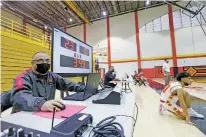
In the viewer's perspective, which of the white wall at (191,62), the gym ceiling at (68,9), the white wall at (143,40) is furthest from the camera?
the white wall at (143,40)

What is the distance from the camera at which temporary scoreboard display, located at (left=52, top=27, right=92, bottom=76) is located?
1166 millimetres

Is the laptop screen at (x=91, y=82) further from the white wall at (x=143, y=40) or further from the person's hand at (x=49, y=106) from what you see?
the white wall at (x=143, y=40)

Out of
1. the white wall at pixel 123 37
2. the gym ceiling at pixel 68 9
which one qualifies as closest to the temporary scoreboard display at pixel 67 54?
the gym ceiling at pixel 68 9

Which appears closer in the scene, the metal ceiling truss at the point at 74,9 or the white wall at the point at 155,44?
the metal ceiling truss at the point at 74,9

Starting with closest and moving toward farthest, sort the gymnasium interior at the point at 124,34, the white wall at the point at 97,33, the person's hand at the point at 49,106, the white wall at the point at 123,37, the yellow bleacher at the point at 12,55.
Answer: the person's hand at the point at 49,106 < the yellow bleacher at the point at 12,55 < the gymnasium interior at the point at 124,34 < the white wall at the point at 123,37 < the white wall at the point at 97,33

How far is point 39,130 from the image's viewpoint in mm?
A: 496

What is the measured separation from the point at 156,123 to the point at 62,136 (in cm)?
204

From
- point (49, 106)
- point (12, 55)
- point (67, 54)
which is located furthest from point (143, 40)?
point (49, 106)

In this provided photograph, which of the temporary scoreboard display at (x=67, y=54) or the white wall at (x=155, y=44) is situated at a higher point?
the white wall at (x=155, y=44)

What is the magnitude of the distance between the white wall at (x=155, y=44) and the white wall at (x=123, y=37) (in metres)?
0.74

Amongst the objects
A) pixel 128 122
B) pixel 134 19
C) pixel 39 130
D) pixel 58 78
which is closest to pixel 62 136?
pixel 39 130

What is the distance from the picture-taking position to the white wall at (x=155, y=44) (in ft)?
34.4

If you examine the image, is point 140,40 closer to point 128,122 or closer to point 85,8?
point 85,8

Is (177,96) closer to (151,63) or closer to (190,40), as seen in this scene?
(151,63)
